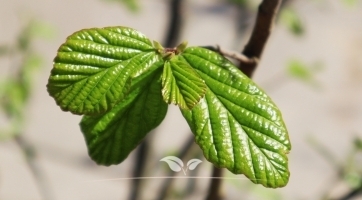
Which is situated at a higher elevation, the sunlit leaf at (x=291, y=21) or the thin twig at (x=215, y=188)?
the sunlit leaf at (x=291, y=21)

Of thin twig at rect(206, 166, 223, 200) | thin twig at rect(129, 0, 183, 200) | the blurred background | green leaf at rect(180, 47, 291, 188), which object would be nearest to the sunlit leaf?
the blurred background

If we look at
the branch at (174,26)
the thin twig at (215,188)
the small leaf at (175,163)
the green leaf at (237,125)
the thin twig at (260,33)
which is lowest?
the thin twig at (215,188)

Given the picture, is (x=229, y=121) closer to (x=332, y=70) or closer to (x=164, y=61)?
(x=164, y=61)

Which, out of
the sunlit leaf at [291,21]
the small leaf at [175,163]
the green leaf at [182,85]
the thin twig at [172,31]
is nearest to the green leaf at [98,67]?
the green leaf at [182,85]

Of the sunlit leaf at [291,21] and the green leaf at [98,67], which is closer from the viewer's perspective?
the green leaf at [98,67]

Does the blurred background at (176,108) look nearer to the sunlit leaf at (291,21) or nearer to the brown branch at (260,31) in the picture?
the sunlit leaf at (291,21)

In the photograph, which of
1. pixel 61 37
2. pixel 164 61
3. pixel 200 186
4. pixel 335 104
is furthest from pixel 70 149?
pixel 164 61

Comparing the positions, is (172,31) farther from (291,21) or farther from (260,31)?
(260,31)
